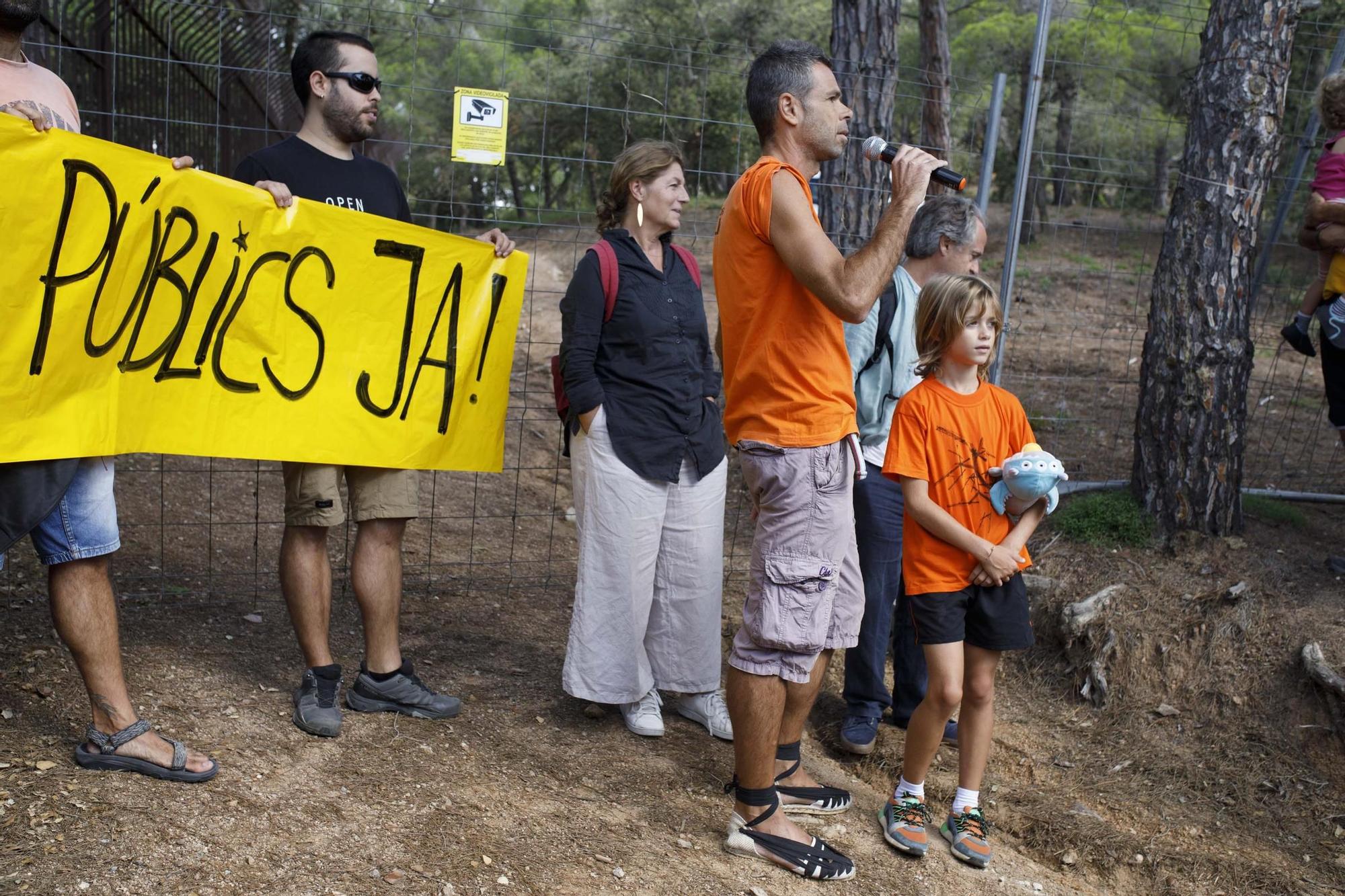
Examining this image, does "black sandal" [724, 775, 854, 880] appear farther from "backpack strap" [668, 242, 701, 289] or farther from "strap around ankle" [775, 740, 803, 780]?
"backpack strap" [668, 242, 701, 289]

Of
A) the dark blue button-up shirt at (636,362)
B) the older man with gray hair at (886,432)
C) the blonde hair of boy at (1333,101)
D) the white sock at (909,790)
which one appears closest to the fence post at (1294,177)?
the blonde hair of boy at (1333,101)

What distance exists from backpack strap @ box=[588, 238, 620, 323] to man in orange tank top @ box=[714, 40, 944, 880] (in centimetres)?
62

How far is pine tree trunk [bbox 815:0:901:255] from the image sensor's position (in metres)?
5.69

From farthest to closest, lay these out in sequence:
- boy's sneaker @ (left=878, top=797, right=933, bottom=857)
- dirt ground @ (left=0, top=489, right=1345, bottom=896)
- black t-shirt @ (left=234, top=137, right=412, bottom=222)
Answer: black t-shirt @ (left=234, top=137, right=412, bottom=222), boy's sneaker @ (left=878, top=797, right=933, bottom=857), dirt ground @ (left=0, top=489, right=1345, bottom=896)

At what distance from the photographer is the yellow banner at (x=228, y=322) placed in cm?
312

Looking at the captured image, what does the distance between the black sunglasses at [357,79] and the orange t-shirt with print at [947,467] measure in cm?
194

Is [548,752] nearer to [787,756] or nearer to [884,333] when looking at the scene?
[787,756]

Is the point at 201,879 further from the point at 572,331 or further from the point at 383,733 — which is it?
the point at 572,331

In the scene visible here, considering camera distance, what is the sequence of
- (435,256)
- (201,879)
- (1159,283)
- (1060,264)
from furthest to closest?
(1060,264), (1159,283), (435,256), (201,879)

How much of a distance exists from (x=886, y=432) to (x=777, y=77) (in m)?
1.40

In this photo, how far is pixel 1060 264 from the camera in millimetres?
18484

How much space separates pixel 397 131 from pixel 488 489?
104ft

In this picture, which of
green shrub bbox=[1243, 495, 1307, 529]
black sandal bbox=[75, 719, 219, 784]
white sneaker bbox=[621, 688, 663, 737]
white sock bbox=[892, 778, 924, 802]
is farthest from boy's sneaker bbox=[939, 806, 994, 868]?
green shrub bbox=[1243, 495, 1307, 529]

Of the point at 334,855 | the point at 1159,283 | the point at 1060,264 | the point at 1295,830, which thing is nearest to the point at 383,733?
the point at 334,855
